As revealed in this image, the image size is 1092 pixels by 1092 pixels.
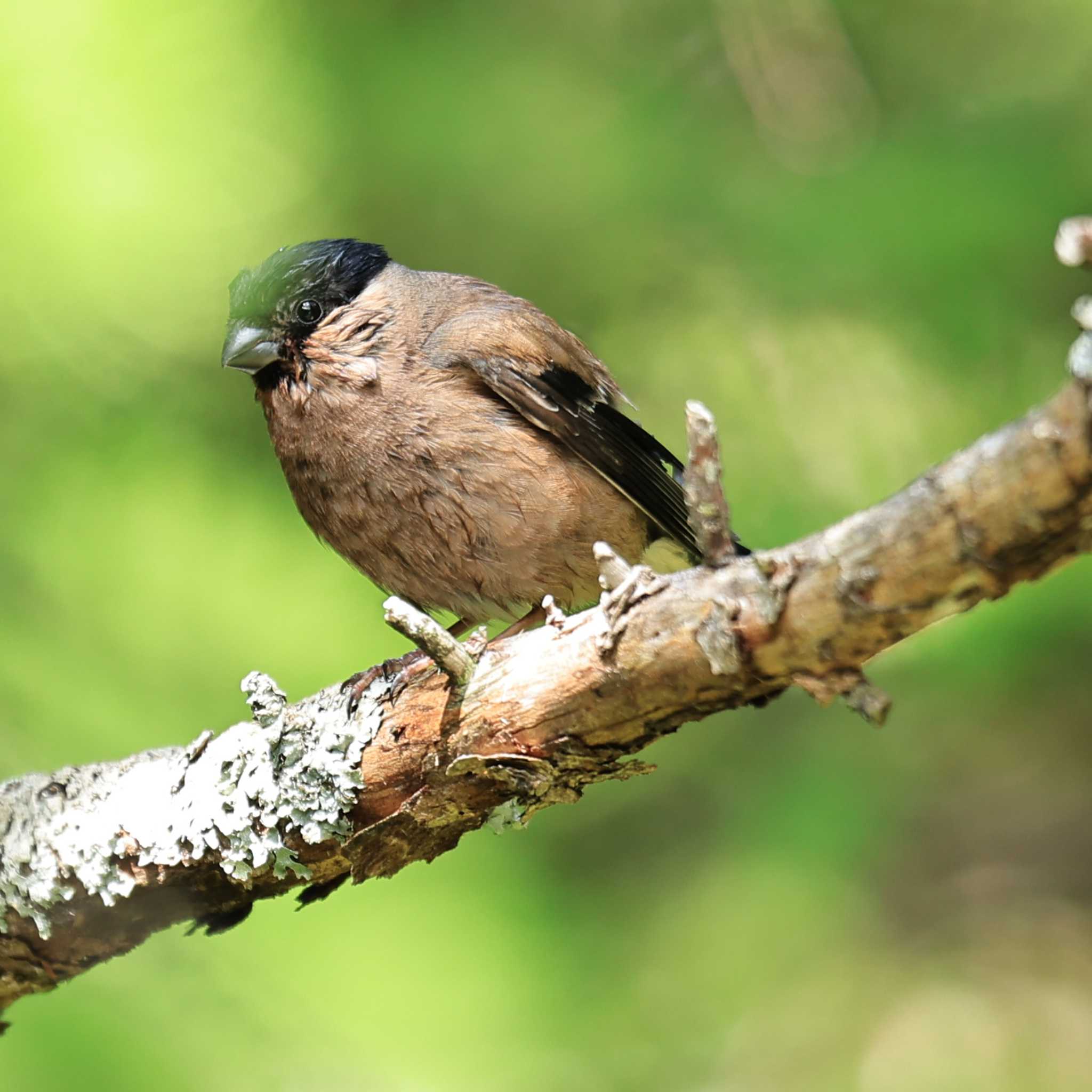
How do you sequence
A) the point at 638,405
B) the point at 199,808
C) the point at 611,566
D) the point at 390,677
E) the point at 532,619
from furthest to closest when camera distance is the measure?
the point at 638,405, the point at 532,619, the point at 390,677, the point at 199,808, the point at 611,566

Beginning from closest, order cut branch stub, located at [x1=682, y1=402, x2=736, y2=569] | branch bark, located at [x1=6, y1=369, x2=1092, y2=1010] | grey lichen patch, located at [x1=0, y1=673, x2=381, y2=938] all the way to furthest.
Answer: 1. branch bark, located at [x1=6, y1=369, x2=1092, y2=1010]
2. cut branch stub, located at [x1=682, y1=402, x2=736, y2=569]
3. grey lichen patch, located at [x1=0, y1=673, x2=381, y2=938]

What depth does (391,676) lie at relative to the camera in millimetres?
3568

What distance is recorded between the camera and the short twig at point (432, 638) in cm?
272

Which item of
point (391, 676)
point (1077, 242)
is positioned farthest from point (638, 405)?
point (1077, 242)

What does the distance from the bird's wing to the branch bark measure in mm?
1226

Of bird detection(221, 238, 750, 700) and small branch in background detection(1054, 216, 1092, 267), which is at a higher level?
bird detection(221, 238, 750, 700)

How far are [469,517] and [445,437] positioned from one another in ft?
0.89

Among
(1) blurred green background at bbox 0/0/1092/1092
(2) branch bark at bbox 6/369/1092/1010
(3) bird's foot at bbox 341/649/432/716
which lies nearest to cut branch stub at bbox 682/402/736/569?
(2) branch bark at bbox 6/369/1092/1010

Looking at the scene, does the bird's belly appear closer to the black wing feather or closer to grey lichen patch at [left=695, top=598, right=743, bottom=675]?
the black wing feather

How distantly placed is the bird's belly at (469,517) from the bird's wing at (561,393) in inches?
2.8

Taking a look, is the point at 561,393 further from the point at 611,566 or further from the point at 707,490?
the point at 707,490

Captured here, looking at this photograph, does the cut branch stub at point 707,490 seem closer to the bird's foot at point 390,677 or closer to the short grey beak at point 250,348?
the bird's foot at point 390,677

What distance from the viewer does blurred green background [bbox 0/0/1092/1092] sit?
4129 mm

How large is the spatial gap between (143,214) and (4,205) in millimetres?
470
